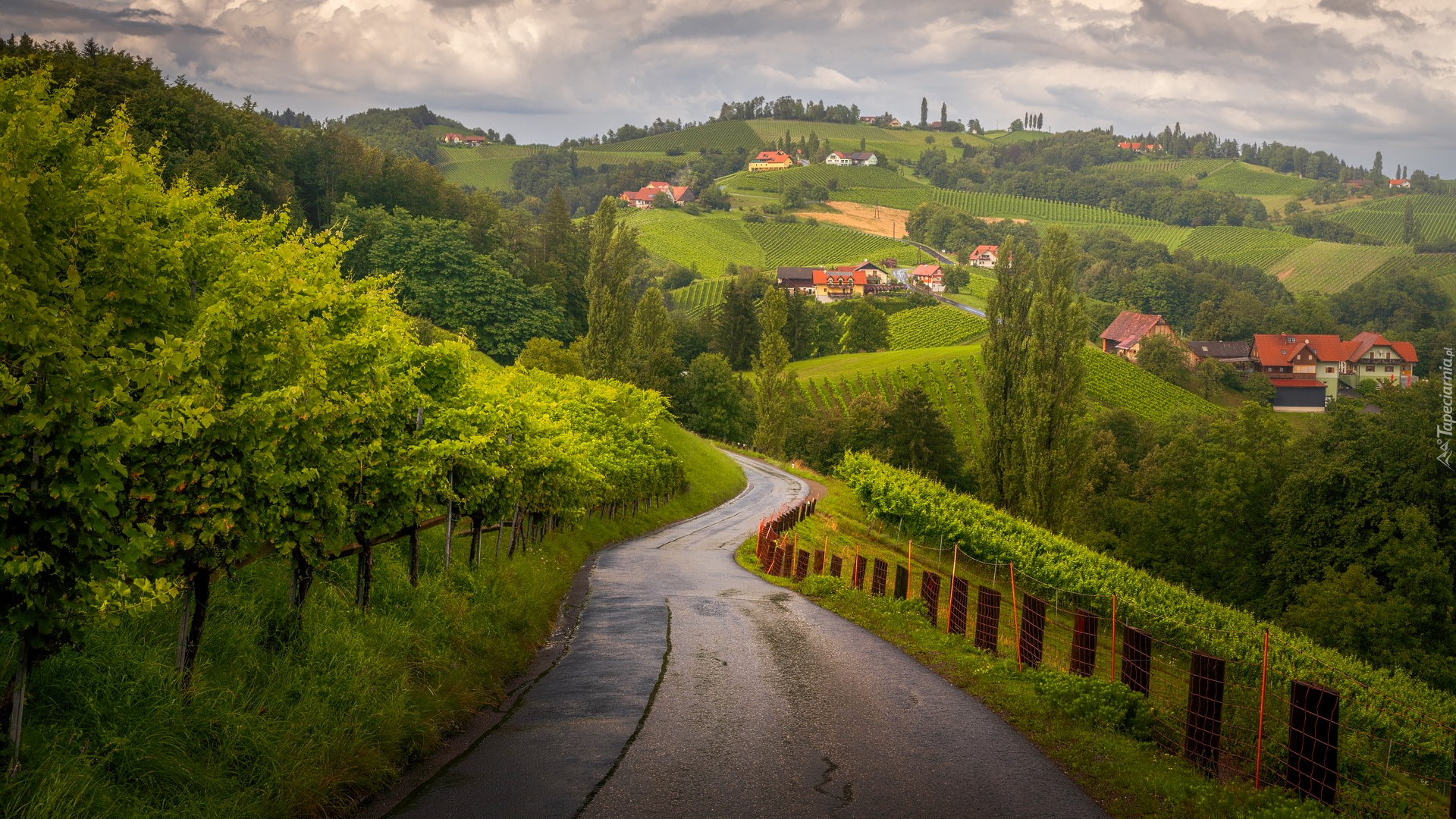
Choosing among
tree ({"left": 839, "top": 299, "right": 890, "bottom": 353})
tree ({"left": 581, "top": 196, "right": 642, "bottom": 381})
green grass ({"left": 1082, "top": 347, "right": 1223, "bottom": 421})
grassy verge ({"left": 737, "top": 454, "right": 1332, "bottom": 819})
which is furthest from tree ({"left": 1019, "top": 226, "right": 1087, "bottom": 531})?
tree ({"left": 839, "top": 299, "right": 890, "bottom": 353})

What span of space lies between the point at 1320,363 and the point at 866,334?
60.1 metres

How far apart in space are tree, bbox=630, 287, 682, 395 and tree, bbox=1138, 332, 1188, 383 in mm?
61315

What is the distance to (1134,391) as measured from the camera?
4198 inches

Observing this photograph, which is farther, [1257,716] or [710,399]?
[710,399]

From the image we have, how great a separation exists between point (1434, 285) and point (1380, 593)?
481 ft

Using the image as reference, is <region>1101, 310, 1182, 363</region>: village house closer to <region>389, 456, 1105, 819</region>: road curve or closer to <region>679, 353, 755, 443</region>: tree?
<region>679, 353, 755, 443</region>: tree

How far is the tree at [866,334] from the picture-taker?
129 m

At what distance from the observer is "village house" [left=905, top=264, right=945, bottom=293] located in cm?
17200

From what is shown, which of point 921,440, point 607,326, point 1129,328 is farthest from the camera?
point 1129,328

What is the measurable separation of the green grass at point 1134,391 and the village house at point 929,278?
191 feet

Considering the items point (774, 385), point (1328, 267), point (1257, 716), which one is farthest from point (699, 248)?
point (1257, 716)

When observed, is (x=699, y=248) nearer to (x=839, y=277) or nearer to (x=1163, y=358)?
(x=839, y=277)

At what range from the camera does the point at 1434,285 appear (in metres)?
158

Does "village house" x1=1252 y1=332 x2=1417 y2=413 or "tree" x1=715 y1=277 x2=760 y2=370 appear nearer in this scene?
"tree" x1=715 y1=277 x2=760 y2=370
